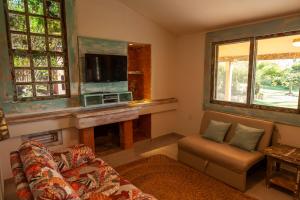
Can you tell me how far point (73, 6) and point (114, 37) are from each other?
83 cm

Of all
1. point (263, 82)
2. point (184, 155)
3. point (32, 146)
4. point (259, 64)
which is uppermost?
point (259, 64)

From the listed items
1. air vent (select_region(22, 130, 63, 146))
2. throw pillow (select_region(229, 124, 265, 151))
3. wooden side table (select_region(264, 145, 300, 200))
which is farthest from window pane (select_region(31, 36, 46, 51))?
wooden side table (select_region(264, 145, 300, 200))

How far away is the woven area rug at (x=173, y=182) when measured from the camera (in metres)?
2.40

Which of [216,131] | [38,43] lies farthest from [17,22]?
[216,131]

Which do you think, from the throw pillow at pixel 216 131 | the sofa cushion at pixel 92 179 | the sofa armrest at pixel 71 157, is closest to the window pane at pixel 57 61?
the sofa armrest at pixel 71 157

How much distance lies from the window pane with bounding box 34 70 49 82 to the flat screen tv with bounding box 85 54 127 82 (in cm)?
60

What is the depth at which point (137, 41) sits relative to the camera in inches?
155

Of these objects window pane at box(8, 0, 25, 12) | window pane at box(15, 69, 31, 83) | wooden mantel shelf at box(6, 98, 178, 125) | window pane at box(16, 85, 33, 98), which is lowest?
wooden mantel shelf at box(6, 98, 178, 125)

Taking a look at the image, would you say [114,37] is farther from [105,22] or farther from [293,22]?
[293,22]

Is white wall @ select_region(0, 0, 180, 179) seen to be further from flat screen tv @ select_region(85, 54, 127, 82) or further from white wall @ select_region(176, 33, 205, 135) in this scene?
flat screen tv @ select_region(85, 54, 127, 82)

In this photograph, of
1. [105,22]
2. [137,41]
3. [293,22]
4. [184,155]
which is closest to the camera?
[293,22]

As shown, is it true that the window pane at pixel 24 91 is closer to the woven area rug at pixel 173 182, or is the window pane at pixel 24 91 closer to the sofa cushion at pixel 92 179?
the sofa cushion at pixel 92 179

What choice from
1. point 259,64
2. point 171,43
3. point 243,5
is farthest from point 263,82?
point 171,43

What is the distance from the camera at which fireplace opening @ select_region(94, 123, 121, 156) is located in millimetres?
3765
